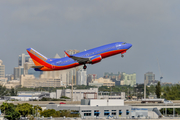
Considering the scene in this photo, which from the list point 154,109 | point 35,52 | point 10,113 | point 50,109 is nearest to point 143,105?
point 154,109

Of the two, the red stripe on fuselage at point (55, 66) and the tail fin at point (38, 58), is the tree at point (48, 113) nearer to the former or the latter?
the tail fin at point (38, 58)

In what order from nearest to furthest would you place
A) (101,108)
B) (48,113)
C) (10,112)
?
(10,112), (48,113), (101,108)

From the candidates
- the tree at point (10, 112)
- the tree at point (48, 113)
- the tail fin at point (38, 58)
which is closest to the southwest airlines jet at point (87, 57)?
the tail fin at point (38, 58)

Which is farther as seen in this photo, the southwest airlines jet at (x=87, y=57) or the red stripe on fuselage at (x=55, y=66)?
the red stripe on fuselage at (x=55, y=66)

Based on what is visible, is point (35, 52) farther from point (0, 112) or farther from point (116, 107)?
point (116, 107)

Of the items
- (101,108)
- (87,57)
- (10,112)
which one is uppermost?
(87,57)

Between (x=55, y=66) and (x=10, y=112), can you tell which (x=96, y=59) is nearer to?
(x=55, y=66)

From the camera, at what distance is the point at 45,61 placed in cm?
8962

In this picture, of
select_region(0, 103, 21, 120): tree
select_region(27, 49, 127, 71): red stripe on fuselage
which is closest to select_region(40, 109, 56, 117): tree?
select_region(0, 103, 21, 120): tree

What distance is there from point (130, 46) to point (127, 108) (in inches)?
2159

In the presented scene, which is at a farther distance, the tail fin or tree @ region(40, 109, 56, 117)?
tree @ region(40, 109, 56, 117)

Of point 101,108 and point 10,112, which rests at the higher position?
point 10,112

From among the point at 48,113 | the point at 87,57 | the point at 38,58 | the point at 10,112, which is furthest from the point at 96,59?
the point at 48,113

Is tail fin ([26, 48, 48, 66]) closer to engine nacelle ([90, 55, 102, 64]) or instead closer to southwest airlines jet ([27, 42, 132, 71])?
southwest airlines jet ([27, 42, 132, 71])
